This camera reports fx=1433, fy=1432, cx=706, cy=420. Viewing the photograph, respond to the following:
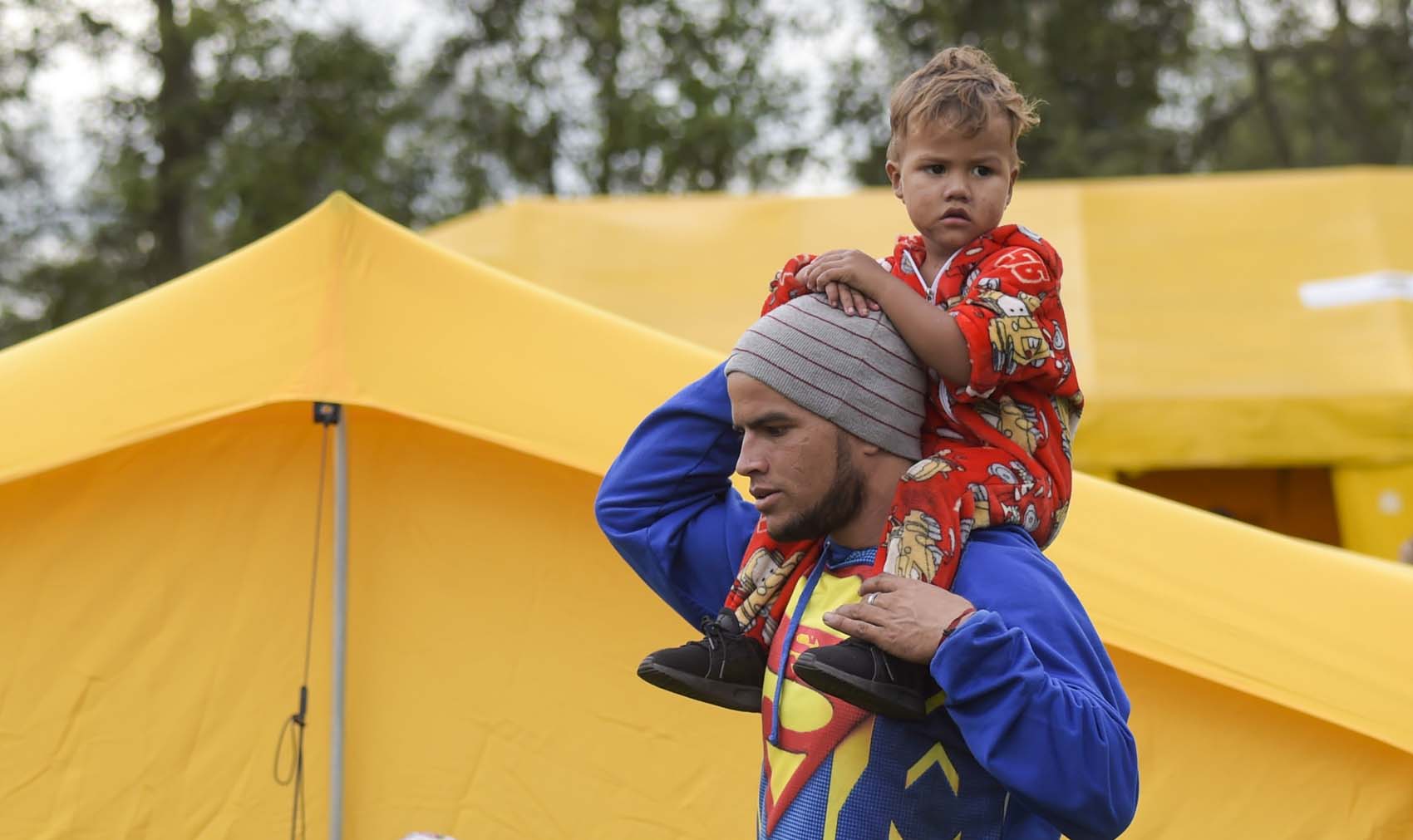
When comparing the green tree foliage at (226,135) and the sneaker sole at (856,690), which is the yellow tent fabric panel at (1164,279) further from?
the green tree foliage at (226,135)

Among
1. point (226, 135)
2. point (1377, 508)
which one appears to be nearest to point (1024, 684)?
point (1377, 508)

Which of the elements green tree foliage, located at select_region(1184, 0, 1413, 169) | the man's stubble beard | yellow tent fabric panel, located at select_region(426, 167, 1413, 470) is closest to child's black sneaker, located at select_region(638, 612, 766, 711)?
the man's stubble beard

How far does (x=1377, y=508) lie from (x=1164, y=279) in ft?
4.59

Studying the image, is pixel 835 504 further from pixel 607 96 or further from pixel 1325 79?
pixel 1325 79

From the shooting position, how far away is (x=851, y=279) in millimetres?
1671

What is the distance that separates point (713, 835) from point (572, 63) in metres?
14.2

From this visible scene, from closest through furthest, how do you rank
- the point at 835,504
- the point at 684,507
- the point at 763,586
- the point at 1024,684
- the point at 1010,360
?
the point at 1024,684, the point at 1010,360, the point at 835,504, the point at 763,586, the point at 684,507

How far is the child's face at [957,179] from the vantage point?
169cm

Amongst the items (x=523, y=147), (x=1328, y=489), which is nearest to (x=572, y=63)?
(x=523, y=147)

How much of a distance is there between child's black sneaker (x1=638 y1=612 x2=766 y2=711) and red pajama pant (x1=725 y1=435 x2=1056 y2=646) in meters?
0.20

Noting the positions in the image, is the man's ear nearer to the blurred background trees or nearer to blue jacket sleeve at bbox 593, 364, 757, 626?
blue jacket sleeve at bbox 593, 364, 757, 626

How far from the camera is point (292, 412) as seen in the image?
117 inches

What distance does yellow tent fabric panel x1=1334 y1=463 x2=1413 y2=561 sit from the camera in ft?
19.1

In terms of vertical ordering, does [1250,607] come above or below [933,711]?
above
